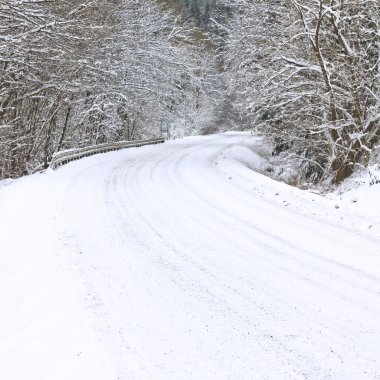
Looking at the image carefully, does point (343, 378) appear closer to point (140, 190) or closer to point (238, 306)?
point (238, 306)

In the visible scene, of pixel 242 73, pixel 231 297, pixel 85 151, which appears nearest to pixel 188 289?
pixel 231 297

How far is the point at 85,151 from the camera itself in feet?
79.3

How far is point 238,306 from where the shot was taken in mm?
5258

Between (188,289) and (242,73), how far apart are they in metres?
19.1

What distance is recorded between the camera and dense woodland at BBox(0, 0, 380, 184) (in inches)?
572

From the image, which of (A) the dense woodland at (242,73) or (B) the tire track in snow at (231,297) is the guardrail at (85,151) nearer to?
(A) the dense woodland at (242,73)

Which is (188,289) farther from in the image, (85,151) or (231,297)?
(85,151)

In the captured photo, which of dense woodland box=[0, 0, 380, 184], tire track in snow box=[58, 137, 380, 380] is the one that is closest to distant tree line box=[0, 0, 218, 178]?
dense woodland box=[0, 0, 380, 184]

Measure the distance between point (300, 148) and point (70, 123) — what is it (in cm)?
1705

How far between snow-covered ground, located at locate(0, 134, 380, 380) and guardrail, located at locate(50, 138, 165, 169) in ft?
24.8

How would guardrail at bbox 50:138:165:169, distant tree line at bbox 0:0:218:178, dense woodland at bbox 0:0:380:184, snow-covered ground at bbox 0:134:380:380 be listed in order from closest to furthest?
snow-covered ground at bbox 0:134:380:380
dense woodland at bbox 0:0:380:184
distant tree line at bbox 0:0:218:178
guardrail at bbox 50:138:165:169

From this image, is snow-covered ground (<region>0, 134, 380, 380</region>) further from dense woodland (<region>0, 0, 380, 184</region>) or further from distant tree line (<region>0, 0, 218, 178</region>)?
distant tree line (<region>0, 0, 218, 178</region>)

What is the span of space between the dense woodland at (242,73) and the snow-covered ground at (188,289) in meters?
4.97

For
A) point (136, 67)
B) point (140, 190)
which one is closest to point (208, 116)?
point (136, 67)
